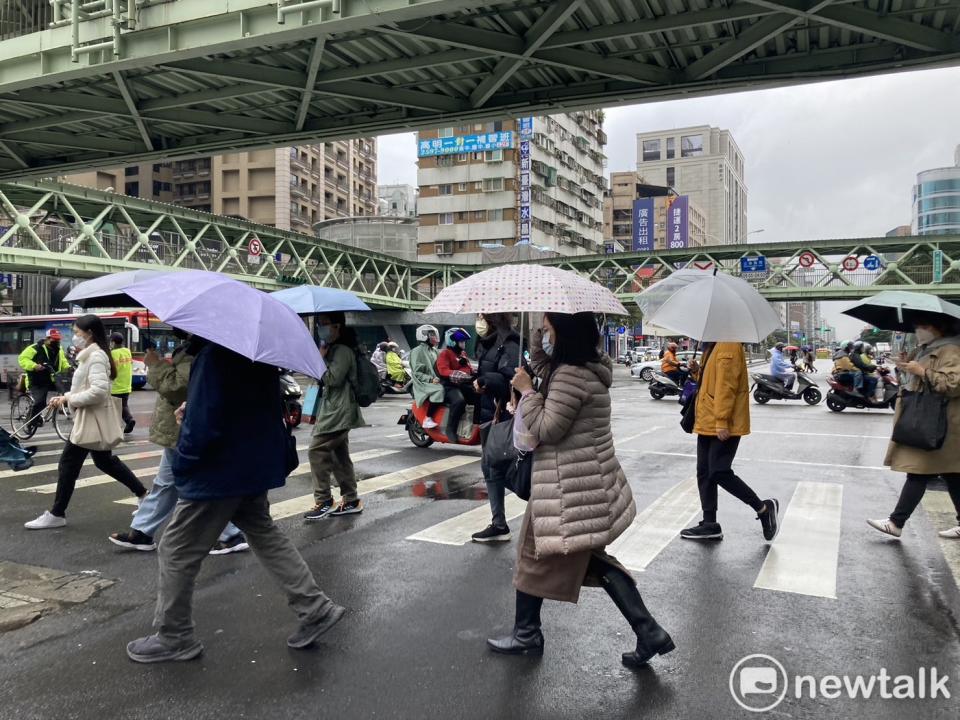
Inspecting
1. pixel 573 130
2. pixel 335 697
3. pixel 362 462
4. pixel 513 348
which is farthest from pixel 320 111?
pixel 573 130

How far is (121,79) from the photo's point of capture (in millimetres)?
11812

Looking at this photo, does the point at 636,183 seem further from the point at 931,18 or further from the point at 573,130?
the point at 931,18

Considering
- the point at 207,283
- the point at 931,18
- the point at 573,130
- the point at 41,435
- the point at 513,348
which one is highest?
the point at 573,130

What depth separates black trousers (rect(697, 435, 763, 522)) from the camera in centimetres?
572

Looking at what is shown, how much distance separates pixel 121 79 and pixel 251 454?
34.7 feet

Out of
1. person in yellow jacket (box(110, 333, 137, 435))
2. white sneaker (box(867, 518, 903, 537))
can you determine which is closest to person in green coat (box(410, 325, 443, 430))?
person in yellow jacket (box(110, 333, 137, 435))

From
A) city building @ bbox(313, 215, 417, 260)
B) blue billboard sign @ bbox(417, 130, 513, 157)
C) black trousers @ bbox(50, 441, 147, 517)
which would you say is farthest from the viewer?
city building @ bbox(313, 215, 417, 260)

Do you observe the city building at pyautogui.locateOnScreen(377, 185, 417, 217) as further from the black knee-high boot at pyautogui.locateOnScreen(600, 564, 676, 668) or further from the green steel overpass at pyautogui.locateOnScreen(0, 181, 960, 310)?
the black knee-high boot at pyautogui.locateOnScreen(600, 564, 676, 668)

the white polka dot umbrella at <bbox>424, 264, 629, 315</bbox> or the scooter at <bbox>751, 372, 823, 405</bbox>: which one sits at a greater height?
the white polka dot umbrella at <bbox>424, 264, 629, 315</bbox>

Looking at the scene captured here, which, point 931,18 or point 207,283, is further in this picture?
point 931,18

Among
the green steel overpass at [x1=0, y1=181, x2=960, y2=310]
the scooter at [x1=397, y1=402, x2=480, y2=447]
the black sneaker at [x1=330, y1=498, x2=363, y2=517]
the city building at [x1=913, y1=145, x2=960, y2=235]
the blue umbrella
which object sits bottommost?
the black sneaker at [x1=330, y1=498, x2=363, y2=517]

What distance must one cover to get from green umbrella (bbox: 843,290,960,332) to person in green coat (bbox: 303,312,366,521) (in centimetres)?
433

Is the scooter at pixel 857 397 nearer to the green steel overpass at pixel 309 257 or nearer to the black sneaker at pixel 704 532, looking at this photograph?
the black sneaker at pixel 704 532

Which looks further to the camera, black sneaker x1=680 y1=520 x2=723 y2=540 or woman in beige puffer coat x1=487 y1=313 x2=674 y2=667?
black sneaker x1=680 y1=520 x2=723 y2=540
